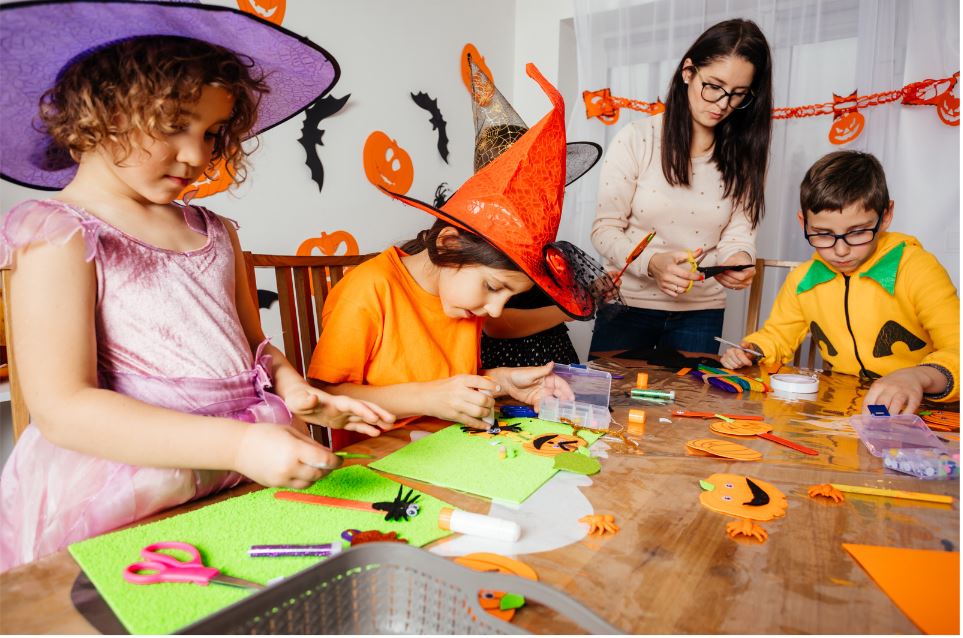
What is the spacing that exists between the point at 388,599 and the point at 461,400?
42cm

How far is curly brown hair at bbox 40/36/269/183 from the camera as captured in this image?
1.99 ft

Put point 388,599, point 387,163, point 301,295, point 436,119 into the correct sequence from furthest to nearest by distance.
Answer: point 436,119 < point 387,163 < point 301,295 < point 388,599

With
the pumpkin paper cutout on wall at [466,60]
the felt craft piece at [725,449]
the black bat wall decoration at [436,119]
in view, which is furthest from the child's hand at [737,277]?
the pumpkin paper cutout on wall at [466,60]

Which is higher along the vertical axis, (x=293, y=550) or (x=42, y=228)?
(x=42, y=228)

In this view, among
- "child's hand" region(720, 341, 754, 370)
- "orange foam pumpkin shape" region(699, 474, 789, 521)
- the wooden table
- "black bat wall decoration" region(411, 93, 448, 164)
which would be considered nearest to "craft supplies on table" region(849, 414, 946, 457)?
the wooden table

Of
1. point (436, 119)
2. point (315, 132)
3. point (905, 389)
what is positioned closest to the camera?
point (905, 389)

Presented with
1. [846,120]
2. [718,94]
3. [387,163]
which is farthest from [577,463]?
[846,120]

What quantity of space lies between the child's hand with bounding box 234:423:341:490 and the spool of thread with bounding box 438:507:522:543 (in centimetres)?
12

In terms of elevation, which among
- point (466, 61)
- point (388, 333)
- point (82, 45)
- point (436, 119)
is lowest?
point (388, 333)

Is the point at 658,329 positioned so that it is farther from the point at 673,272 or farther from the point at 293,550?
the point at 293,550

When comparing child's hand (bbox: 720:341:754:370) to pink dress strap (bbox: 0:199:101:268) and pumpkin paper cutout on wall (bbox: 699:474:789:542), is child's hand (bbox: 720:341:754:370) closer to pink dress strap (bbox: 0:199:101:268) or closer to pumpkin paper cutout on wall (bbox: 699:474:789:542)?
pumpkin paper cutout on wall (bbox: 699:474:789:542)

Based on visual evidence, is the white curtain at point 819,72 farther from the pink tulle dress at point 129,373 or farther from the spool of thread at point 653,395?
the pink tulle dress at point 129,373

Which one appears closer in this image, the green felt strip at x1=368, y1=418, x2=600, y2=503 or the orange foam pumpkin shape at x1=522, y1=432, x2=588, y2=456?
the green felt strip at x1=368, y1=418, x2=600, y2=503

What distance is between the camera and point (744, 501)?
636 mm
